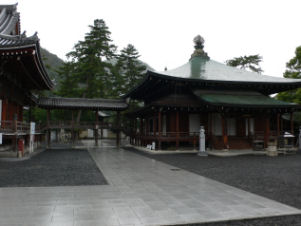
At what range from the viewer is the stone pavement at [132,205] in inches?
182

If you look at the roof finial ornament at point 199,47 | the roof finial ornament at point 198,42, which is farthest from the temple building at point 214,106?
the roof finial ornament at point 198,42

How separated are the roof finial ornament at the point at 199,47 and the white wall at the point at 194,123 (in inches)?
415

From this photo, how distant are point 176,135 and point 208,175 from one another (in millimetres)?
10589

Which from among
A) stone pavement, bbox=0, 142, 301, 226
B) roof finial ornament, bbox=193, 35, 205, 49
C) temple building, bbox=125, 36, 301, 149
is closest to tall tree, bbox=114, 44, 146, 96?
roof finial ornament, bbox=193, 35, 205, 49

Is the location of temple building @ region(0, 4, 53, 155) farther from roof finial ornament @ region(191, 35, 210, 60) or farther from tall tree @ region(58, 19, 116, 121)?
roof finial ornament @ region(191, 35, 210, 60)

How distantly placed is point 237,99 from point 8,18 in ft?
64.7

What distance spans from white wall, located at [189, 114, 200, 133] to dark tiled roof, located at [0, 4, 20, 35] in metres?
15.8

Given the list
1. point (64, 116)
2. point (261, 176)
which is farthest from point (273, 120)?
point (64, 116)

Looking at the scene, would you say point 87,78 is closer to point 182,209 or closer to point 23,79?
point 23,79

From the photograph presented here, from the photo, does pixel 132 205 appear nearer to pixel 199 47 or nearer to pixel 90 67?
pixel 199 47

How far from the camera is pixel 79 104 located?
2430 centimetres

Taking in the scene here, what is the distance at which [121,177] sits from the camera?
355 inches

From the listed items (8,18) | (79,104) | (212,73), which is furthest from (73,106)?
(212,73)

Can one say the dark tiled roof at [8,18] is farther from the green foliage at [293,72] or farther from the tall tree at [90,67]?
the green foliage at [293,72]
